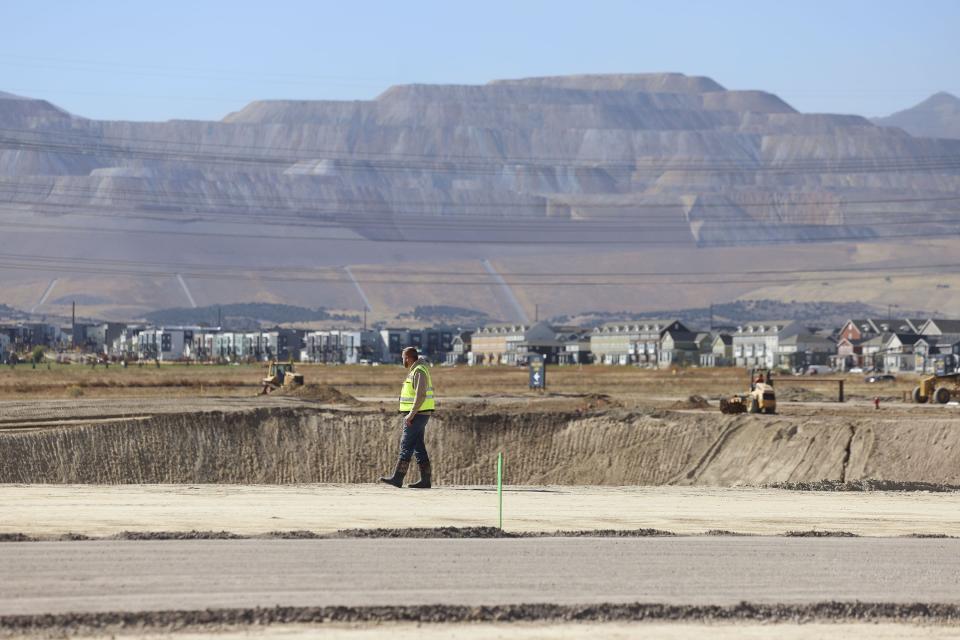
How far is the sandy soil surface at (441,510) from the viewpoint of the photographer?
2081cm

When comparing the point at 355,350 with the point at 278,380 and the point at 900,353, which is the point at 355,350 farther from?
the point at 278,380

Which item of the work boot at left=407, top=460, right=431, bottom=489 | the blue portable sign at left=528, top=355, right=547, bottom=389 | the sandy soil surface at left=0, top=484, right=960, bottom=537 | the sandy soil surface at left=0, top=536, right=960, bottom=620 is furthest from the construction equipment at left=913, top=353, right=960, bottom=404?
the sandy soil surface at left=0, top=536, right=960, bottom=620

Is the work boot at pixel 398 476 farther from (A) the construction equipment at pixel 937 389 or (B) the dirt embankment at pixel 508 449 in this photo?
(A) the construction equipment at pixel 937 389

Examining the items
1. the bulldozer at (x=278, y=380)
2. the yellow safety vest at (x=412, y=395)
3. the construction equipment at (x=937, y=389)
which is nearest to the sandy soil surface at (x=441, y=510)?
the yellow safety vest at (x=412, y=395)

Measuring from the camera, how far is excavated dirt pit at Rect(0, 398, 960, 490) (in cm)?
4406

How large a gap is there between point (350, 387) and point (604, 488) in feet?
216

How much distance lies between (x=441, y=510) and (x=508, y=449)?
28668mm

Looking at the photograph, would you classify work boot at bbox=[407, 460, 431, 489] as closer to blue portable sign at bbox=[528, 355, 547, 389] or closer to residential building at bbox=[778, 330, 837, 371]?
blue portable sign at bbox=[528, 355, 547, 389]

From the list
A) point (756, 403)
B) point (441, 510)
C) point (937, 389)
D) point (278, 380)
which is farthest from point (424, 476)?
point (937, 389)

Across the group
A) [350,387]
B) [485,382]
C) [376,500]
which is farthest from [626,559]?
[485,382]

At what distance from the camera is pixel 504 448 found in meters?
51.5

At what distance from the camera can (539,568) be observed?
16984mm

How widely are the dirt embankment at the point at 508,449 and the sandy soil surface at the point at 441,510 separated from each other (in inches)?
638

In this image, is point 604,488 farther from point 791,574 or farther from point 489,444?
point 489,444
